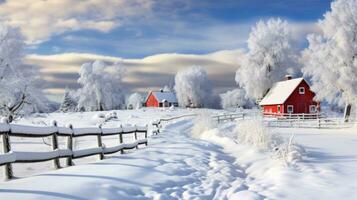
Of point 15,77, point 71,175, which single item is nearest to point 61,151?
point 71,175

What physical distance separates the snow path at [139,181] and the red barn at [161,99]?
321 feet

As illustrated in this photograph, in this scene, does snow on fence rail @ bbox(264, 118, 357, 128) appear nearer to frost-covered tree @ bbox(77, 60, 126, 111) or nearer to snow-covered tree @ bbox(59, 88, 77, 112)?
frost-covered tree @ bbox(77, 60, 126, 111)

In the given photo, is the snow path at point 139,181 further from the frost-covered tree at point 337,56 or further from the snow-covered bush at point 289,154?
the frost-covered tree at point 337,56

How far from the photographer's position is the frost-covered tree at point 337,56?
45594 mm

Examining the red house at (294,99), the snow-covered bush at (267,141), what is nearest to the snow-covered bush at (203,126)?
the snow-covered bush at (267,141)

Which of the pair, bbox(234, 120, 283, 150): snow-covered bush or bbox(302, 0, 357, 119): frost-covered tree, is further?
bbox(302, 0, 357, 119): frost-covered tree

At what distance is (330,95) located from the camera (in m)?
48.6

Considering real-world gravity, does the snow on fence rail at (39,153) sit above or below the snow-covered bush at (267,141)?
above

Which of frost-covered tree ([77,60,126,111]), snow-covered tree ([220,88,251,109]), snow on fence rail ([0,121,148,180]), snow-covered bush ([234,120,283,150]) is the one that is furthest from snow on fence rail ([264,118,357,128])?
snow-covered tree ([220,88,251,109])

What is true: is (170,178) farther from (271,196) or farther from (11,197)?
(11,197)

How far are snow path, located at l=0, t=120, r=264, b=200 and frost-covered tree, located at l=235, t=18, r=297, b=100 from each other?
181 ft

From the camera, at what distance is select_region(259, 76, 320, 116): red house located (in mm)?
61600

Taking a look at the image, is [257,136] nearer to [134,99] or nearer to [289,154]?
[289,154]

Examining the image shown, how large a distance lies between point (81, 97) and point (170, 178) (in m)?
90.1
